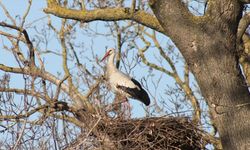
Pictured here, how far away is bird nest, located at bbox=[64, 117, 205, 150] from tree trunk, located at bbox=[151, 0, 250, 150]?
1.36 metres

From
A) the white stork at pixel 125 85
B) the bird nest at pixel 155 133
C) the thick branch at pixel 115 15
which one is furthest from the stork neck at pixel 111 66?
the thick branch at pixel 115 15

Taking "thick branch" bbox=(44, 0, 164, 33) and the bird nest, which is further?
the bird nest

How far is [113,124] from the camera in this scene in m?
7.62

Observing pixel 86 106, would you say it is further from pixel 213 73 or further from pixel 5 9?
pixel 5 9

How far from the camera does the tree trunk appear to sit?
6148 mm

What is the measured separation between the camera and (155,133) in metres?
8.24

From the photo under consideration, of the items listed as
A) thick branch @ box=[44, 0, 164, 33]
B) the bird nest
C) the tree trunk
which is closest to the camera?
the tree trunk

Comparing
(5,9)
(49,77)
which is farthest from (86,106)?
(5,9)

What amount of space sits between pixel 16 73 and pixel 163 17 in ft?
7.15

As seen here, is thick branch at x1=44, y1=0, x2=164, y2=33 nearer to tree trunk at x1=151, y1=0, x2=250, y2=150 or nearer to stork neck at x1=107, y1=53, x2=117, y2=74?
tree trunk at x1=151, y1=0, x2=250, y2=150

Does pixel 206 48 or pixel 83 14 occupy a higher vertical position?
pixel 83 14

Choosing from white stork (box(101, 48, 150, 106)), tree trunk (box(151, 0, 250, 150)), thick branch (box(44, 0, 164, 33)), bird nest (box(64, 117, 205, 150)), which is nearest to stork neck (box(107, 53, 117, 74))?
white stork (box(101, 48, 150, 106))

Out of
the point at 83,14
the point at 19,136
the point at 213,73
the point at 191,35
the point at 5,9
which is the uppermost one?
the point at 5,9

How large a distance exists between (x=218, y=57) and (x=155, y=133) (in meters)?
2.20
